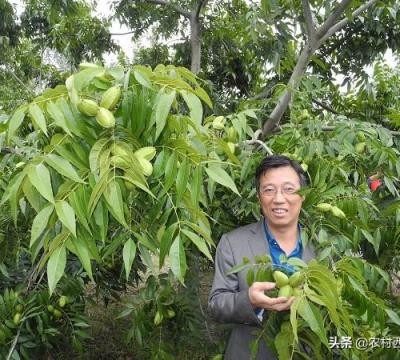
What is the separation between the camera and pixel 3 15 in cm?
489

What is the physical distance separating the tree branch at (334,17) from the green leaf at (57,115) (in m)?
1.84

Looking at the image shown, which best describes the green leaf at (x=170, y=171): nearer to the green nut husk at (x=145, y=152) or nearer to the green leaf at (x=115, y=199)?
the green nut husk at (x=145, y=152)

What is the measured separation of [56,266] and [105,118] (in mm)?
Result: 373

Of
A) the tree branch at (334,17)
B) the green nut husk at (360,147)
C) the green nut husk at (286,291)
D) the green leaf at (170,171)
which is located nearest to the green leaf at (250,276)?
the green nut husk at (286,291)

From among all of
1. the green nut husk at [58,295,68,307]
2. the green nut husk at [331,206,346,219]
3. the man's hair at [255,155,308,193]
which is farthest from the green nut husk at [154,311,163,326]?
the green nut husk at [331,206,346,219]

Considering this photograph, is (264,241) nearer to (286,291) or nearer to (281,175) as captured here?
(281,175)

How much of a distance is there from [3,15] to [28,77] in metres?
2.30

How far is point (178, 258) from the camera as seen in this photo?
1.14m

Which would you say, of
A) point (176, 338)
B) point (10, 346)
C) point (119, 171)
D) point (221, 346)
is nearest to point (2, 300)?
point (10, 346)

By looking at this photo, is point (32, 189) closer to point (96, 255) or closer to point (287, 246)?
point (96, 255)

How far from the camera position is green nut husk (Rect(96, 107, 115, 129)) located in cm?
114

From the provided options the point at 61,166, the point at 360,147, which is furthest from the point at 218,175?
the point at 360,147

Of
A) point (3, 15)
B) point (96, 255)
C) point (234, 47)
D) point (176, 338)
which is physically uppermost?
point (3, 15)

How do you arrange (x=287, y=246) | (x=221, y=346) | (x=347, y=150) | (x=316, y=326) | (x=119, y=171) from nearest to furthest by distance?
(x=316, y=326) → (x=119, y=171) → (x=287, y=246) → (x=347, y=150) → (x=221, y=346)
